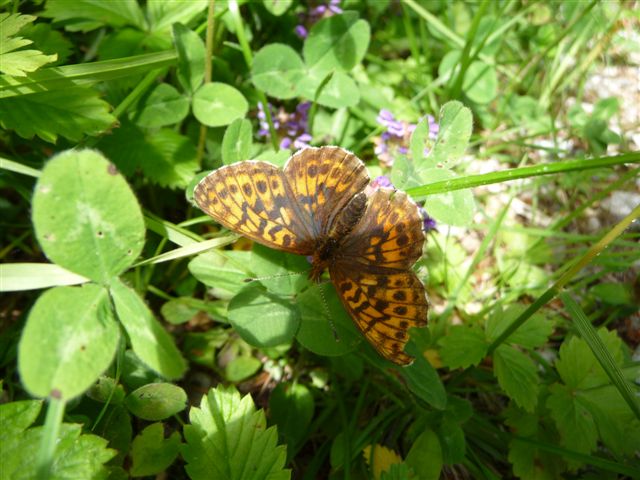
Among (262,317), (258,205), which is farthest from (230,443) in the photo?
(258,205)

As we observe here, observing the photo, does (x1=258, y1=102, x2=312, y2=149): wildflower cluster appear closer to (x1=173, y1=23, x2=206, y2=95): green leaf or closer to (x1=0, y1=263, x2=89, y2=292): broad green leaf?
(x1=173, y1=23, x2=206, y2=95): green leaf

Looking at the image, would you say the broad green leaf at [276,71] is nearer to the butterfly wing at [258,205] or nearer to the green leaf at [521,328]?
the butterfly wing at [258,205]

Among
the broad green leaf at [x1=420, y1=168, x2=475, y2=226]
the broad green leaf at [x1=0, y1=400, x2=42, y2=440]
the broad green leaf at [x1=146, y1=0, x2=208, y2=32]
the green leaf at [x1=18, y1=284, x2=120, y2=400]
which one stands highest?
the broad green leaf at [x1=146, y1=0, x2=208, y2=32]

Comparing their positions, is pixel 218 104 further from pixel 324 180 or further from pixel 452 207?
pixel 452 207

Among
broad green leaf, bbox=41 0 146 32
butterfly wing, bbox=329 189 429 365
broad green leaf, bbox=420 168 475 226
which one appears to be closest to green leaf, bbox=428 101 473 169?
broad green leaf, bbox=420 168 475 226

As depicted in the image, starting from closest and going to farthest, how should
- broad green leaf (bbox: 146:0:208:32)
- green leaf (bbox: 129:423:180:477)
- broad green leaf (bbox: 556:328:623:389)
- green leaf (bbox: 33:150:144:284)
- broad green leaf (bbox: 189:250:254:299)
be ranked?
green leaf (bbox: 33:150:144:284), green leaf (bbox: 129:423:180:477), broad green leaf (bbox: 189:250:254:299), broad green leaf (bbox: 556:328:623:389), broad green leaf (bbox: 146:0:208:32)

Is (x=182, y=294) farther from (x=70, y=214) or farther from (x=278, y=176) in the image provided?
(x=70, y=214)

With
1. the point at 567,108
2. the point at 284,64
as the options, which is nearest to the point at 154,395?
the point at 284,64
